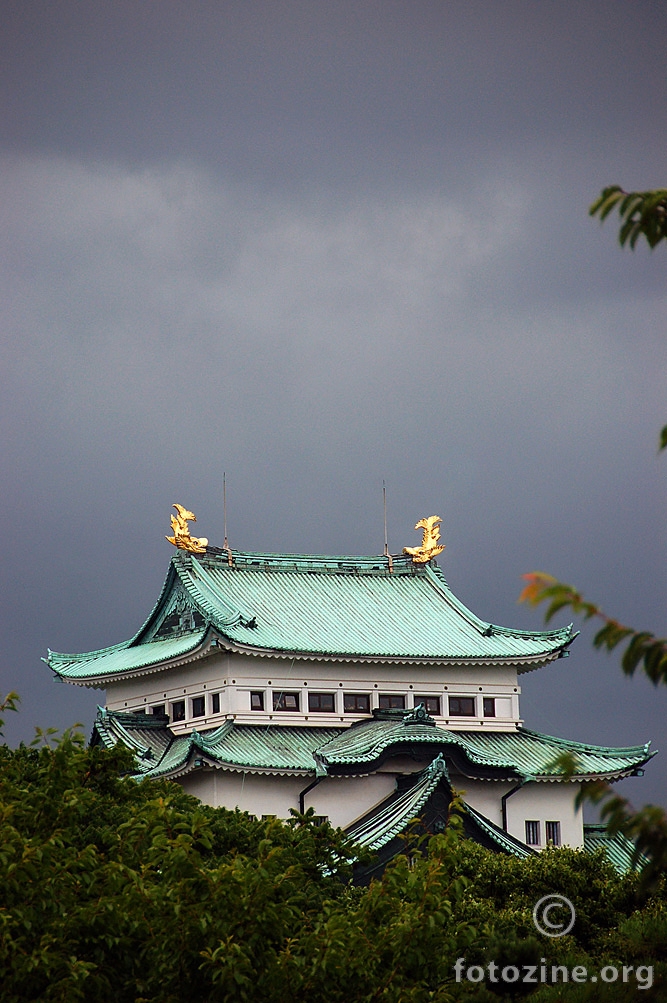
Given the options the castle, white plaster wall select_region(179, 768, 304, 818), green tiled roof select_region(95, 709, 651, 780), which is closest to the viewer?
green tiled roof select_region(95, 709, 651, 780)

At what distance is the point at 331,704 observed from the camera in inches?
2200

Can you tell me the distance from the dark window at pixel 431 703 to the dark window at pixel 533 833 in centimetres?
464

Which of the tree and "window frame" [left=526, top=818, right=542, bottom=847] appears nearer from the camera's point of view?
the tree

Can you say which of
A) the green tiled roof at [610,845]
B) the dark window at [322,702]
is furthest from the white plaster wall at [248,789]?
the green tiled roof at [610,845]

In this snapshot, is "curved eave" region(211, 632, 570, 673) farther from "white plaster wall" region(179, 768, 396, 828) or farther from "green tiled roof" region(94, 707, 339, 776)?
"white plaster wall" region(179, 768, 396, 828)

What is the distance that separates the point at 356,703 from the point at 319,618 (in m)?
3.35

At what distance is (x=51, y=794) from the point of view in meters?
22.7

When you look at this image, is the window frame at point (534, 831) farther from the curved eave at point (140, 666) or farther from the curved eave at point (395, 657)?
the curved eave at point (140, 666)

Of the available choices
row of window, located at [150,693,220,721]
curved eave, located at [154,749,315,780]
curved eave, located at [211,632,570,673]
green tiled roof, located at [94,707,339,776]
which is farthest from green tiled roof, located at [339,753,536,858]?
row of window, located at [150,693,220,721]

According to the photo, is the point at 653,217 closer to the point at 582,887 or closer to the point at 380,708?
the point at 582,887

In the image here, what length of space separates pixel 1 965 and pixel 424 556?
43.0 m

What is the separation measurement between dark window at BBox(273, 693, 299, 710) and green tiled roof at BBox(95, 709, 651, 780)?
2.53 ft

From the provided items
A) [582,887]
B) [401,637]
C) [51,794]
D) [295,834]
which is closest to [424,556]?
[401,637]

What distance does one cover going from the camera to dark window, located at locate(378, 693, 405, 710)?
56594mm
